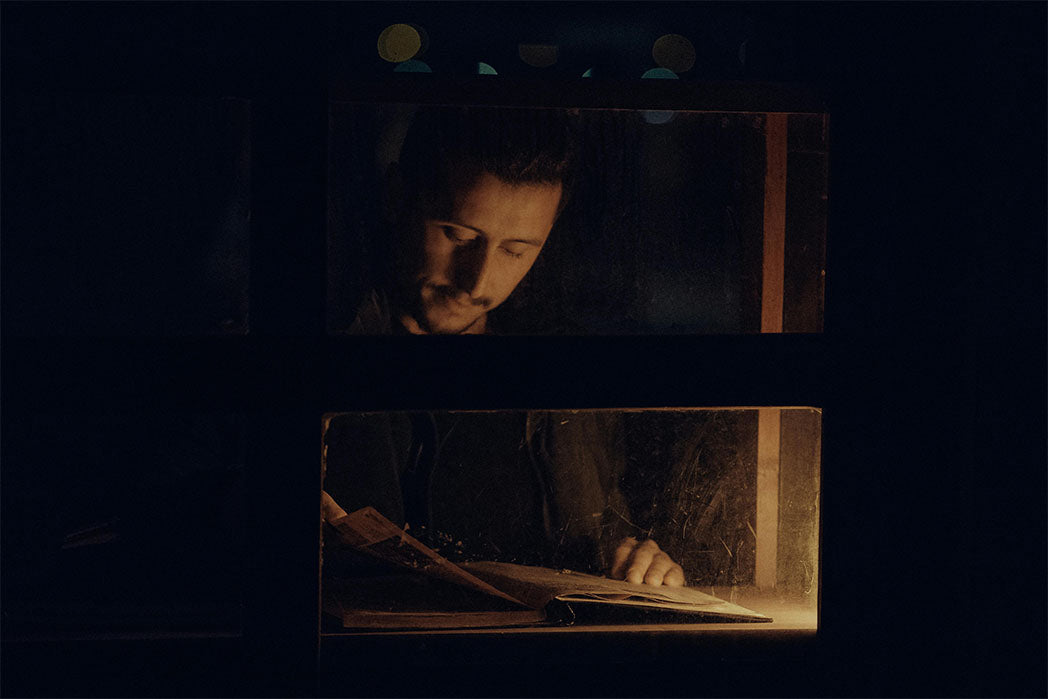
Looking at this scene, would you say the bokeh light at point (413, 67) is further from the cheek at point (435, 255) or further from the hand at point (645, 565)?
the hand at point (645, 565)

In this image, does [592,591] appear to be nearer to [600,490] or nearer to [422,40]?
[600,490]

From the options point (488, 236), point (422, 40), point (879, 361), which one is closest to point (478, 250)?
point (488, 236)

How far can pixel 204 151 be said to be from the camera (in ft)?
3.47

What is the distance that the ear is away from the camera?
1099 mm

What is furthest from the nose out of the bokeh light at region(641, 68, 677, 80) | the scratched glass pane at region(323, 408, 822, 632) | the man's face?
the bokeh light at region(641, 68, 677, 80)

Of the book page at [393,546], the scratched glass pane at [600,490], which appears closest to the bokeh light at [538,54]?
the scratched glass pane at [600,490]

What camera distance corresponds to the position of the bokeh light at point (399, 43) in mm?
979

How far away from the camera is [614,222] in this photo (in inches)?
45.6

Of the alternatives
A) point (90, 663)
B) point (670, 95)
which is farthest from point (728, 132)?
point (90, 663)

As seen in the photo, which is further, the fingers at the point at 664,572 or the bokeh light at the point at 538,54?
the fingers at the point at 664,572

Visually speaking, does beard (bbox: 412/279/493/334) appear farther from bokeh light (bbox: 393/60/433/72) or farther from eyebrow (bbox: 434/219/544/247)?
bokeh light (bbox: 393/60/433/72)

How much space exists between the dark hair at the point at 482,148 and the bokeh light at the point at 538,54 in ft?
0.26

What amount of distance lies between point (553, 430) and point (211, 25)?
573 mm

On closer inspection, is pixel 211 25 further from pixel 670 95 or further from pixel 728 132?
pixel 728 132
